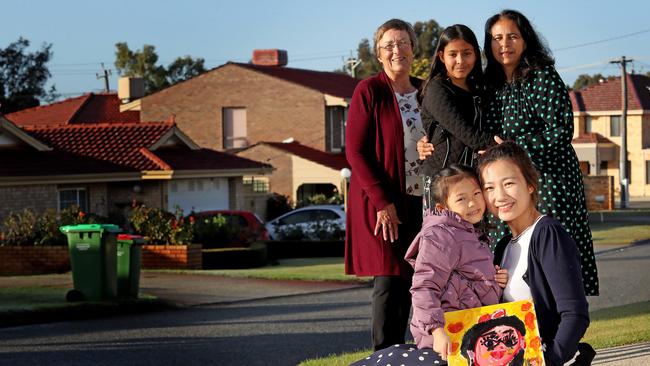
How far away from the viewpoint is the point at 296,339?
1298 centimetres

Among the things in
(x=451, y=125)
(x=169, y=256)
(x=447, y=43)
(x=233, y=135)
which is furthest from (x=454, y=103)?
(x=233, y=135)

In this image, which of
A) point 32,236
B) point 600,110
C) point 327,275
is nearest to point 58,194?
point 32,236

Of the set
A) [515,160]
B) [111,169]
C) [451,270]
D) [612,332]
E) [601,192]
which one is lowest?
[612,332]

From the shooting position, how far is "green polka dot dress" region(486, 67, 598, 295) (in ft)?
21.1

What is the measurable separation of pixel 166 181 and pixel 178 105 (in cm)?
1946

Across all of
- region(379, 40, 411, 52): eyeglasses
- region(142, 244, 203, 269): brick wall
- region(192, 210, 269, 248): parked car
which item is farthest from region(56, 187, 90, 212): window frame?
region(379, 40, 411, 52): eyeglasses

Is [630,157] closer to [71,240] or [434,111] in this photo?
[71,240]

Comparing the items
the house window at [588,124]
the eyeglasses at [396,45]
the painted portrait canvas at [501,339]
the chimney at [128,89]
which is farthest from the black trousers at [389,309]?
the house window at [588,124]

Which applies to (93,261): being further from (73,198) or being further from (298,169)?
(298,169)

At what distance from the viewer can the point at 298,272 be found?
81.3ft

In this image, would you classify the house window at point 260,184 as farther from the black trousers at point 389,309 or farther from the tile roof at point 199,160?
the black trousers at point 389,309

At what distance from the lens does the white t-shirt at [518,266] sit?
531cm

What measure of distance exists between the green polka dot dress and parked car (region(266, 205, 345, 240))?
85.0ft

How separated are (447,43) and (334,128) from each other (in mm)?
46465
